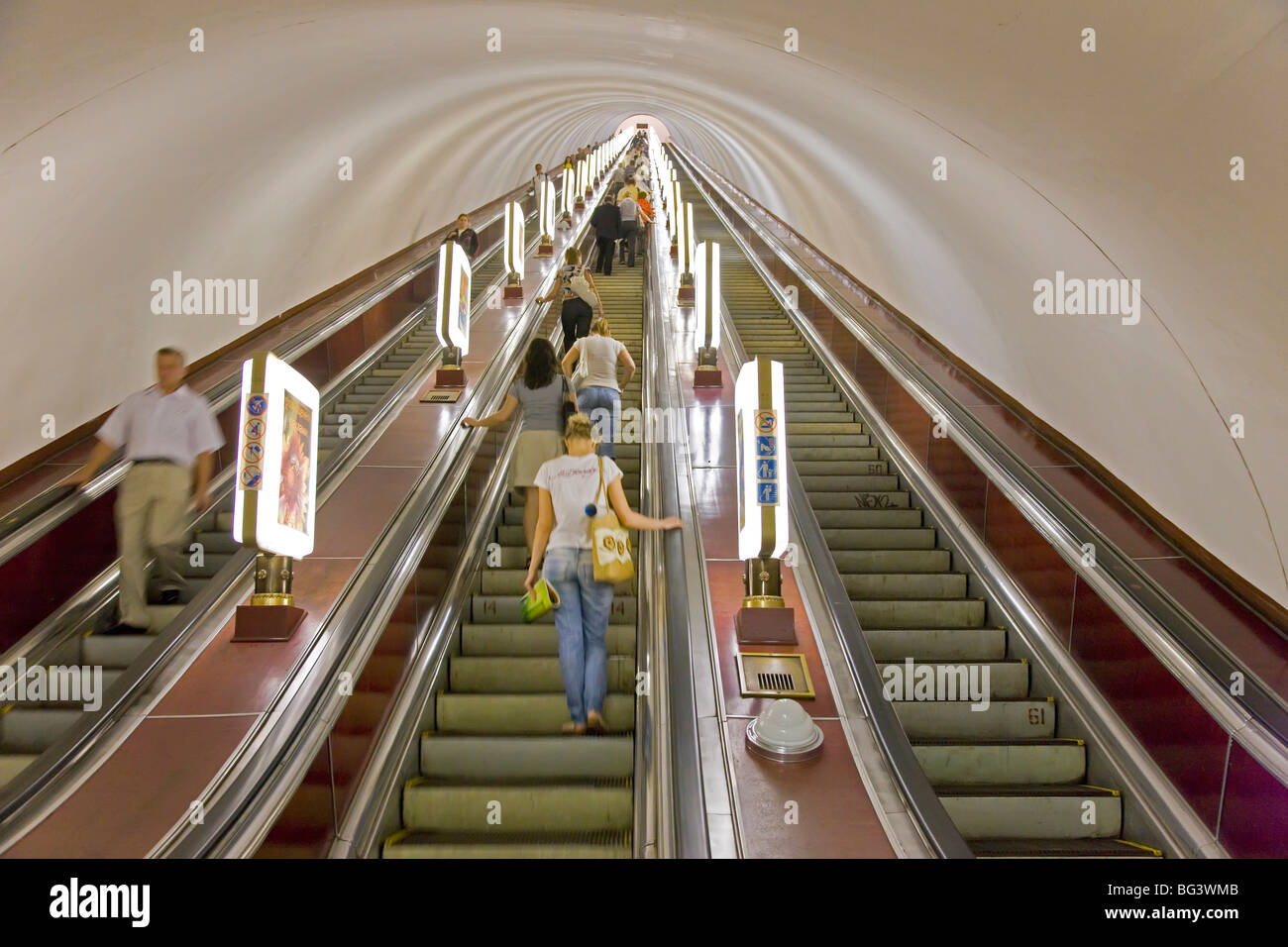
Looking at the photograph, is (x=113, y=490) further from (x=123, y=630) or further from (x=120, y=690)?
(x=120, y=690)

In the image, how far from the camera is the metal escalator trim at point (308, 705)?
2.79 meters

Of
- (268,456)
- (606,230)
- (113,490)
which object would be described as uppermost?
(606,230)

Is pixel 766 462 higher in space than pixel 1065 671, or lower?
higher

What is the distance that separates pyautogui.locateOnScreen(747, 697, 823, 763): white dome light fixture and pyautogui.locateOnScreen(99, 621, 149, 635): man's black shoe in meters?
3.07

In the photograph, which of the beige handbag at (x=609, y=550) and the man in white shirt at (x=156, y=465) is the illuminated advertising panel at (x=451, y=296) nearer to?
the man in white shirt at (x=156, y=465)

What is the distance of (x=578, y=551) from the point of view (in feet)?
12.8

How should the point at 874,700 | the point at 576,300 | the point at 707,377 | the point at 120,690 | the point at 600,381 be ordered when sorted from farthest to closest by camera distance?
1. the point at 576,300
2. the point at 707,377
3. the point at 600,381
4. the point at 874,700
5. the point at 120,690

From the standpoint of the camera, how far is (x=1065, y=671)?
4.55 meters

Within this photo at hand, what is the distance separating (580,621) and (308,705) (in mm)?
1115

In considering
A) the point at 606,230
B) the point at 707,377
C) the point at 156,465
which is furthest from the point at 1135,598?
the point at 606,230

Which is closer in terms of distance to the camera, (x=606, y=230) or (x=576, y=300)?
(x=576, y=300)

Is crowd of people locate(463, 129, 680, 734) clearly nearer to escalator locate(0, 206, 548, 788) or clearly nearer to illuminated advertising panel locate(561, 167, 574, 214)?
escalator locate(0, 206, 548, 788)

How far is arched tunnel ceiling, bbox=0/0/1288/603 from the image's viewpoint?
392 cm

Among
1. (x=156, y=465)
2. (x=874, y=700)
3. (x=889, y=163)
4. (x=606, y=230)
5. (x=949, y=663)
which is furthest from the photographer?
(x=606, y=230)
